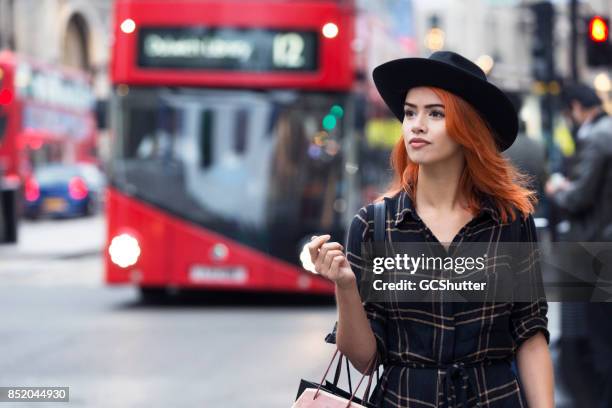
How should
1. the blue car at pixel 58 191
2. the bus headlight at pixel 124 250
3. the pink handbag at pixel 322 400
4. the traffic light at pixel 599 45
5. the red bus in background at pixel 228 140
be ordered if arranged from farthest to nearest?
the blue car at pixel 58 191 → the bus headlight at pixel 124 250 → the red bus in background at pixel 228 140 → the traffic light at pixel 599 45 → the pink handbag at pixel 322 400

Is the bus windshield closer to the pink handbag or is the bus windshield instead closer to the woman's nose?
the woman's nose

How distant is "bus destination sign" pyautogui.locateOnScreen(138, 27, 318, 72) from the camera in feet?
44.1

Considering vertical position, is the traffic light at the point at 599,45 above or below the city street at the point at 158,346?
above

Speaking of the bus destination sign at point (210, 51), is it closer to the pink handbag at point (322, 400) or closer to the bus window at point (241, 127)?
the bus window at point (241, 127)

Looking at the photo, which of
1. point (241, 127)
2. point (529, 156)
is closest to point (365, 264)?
point (529, 156)

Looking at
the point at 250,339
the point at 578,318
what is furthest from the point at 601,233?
the point at 250,339

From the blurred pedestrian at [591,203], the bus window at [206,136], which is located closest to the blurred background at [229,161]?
the bus window at [206,136]

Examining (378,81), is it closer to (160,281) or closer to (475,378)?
(475,378)

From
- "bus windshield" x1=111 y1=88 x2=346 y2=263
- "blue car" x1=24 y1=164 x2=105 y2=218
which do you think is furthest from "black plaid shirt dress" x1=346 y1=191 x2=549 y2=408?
"blue car" x1=24 y1=164 x2=105 y2=218

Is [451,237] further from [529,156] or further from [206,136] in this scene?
[206,136]

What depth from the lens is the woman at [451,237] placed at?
3281mm

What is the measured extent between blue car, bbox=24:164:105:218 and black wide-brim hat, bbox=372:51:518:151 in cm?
3327

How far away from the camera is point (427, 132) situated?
3.35 meters

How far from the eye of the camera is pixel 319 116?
44.1ft
